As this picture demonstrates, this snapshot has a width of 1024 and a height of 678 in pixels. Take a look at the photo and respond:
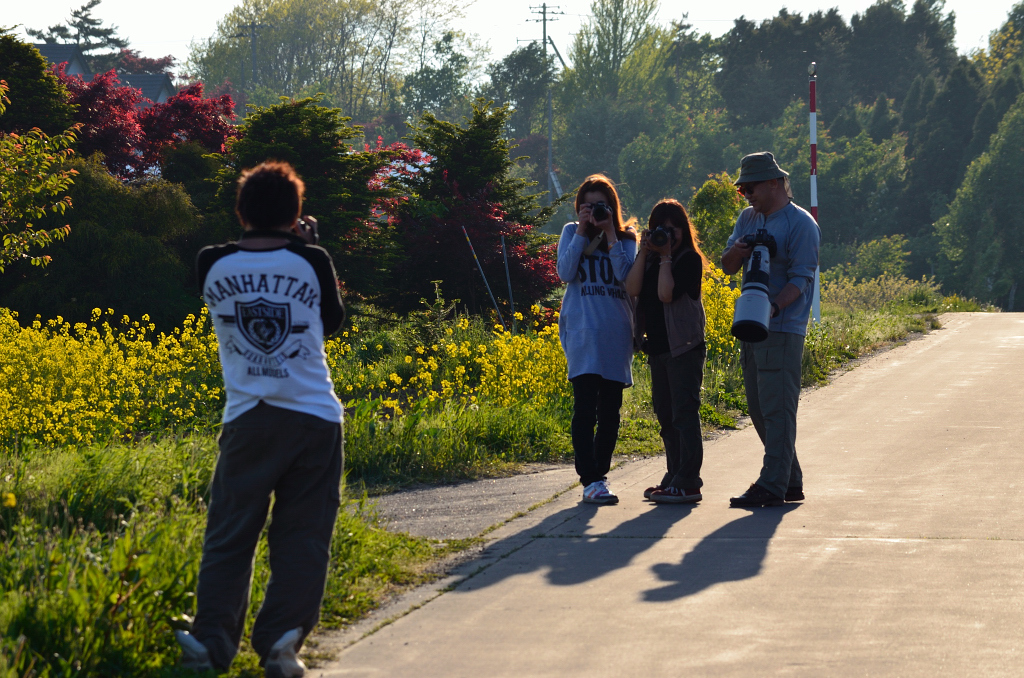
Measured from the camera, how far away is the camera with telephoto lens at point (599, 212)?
6.07 metres

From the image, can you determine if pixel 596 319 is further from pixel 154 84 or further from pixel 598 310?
pixel 154 84

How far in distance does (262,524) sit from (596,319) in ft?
9.55

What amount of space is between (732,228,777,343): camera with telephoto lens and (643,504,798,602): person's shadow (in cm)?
100

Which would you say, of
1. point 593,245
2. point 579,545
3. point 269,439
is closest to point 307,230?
point 269,439

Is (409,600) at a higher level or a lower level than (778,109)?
lower

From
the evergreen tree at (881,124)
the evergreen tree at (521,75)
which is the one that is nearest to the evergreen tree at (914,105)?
the evergreen tree at (881,124)

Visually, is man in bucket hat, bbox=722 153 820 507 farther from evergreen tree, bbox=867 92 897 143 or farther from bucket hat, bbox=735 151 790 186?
evergreen tree, bbox=867 92 897 143

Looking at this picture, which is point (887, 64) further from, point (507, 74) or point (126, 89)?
point (126, 89)

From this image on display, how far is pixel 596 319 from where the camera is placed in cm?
610

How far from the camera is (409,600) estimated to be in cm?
447

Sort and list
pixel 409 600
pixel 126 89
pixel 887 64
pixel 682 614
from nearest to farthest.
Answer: pixel 682 614 → pixel 409 600 → pixel 126 89 → pixel 887 64

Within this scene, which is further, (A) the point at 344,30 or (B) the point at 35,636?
(A) the point at 344,30

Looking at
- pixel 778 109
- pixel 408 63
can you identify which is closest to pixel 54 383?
pixel 778 109

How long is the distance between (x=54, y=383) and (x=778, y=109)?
64309 millimetres
